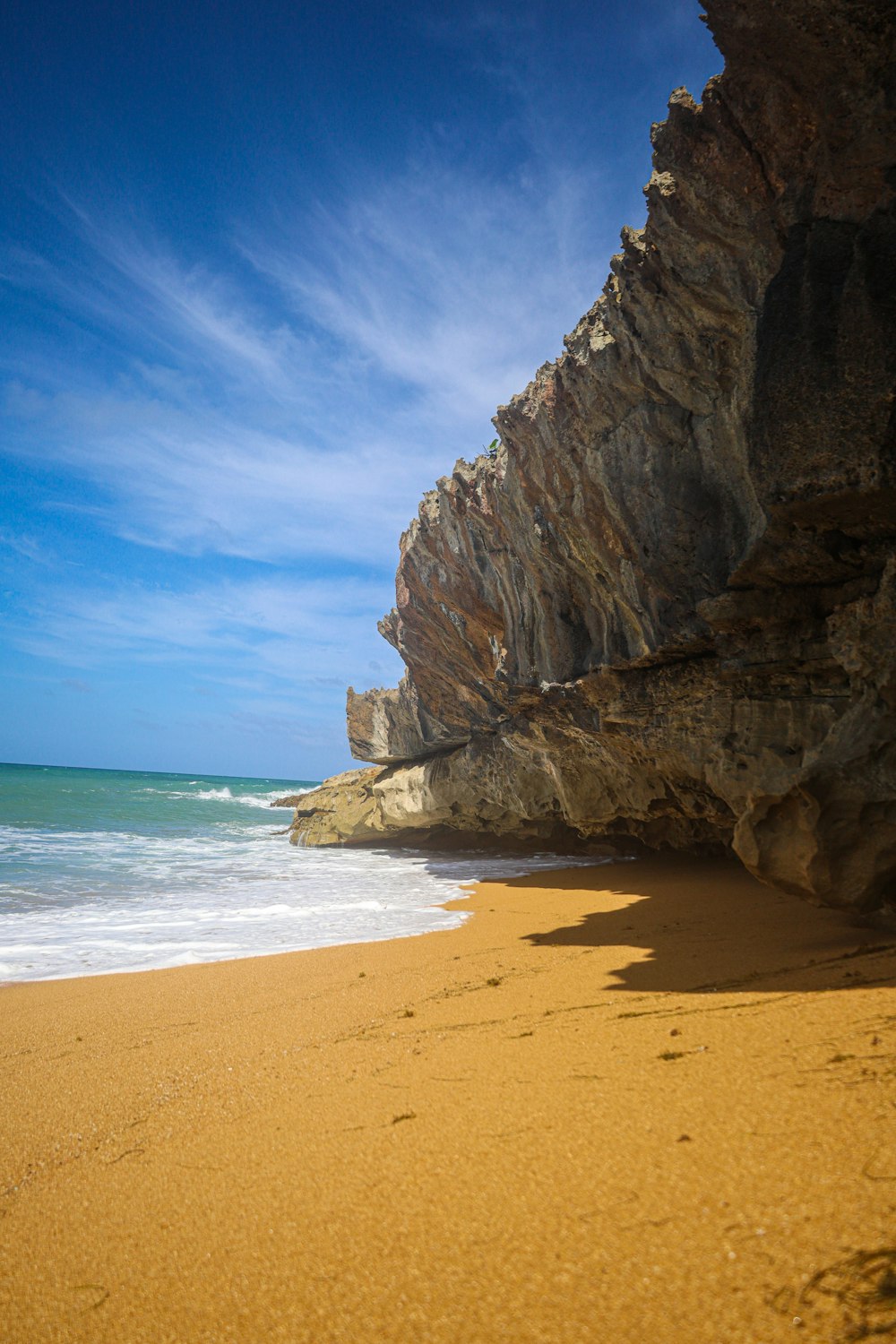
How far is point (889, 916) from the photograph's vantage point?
15.8 feet

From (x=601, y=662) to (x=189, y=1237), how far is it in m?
9.90

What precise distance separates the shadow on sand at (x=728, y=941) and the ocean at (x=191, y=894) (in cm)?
264

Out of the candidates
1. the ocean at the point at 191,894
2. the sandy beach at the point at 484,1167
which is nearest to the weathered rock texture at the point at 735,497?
the sandy beach at the point at 484,1167

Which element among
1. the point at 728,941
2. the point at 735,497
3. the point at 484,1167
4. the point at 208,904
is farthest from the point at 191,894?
the point at 484,1167

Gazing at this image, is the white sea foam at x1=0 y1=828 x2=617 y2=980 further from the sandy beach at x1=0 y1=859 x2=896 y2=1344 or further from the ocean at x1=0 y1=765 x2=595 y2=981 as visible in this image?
the sandy beach at x1=0 y1=859 x2=896 y2=1344

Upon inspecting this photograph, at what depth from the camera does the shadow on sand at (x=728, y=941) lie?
12.7ft

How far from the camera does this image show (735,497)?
320 inches

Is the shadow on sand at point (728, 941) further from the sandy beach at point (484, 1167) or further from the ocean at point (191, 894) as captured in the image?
the ocean at point (191, 894)

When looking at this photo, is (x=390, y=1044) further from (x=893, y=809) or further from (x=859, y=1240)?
(x=893, y=809)

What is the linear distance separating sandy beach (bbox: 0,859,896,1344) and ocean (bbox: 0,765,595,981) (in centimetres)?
365

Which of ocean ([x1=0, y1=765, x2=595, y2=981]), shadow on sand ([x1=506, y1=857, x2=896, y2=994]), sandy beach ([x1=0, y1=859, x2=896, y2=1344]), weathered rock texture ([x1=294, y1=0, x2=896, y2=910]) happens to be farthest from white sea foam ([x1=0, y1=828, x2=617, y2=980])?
weathered rock texture ([x1=294, y1=0, x2=896, y2=910])

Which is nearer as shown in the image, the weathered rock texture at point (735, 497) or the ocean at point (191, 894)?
the weathered rock texture at point (735, 497)

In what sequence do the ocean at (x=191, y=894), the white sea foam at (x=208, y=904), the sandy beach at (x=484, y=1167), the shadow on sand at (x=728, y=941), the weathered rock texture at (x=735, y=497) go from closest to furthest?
the sandy beach at (x=484, y=1167), the shadow on sand at (x=728, y=941), the weathered rock texture at (x=735, y=497), the white sea foam at (x=208, y=904), the ocean at (x=191, y=894)

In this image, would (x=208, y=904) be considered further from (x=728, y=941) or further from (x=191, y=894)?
(x=728, y=941)
